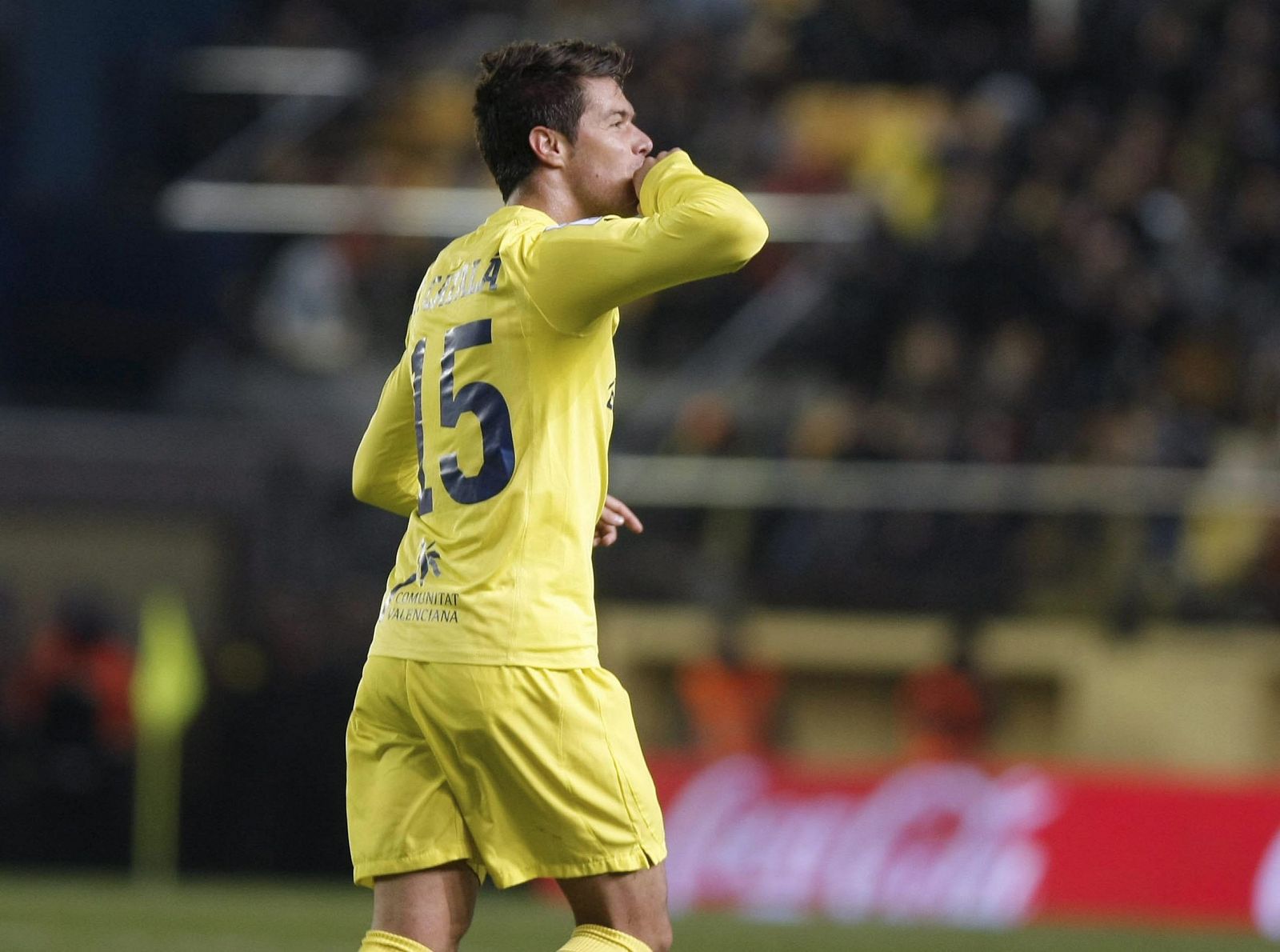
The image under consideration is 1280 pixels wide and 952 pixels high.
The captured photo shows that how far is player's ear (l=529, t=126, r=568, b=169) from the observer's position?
396 centimetres

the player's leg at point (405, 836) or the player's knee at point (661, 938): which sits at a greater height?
the player's leg at point (405, 836)

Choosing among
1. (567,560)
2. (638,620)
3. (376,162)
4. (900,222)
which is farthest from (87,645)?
(567,560)

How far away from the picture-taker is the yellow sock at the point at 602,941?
3.73 meters

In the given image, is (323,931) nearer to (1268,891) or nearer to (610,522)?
(1268,891)

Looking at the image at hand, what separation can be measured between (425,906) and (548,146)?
53.0 inches

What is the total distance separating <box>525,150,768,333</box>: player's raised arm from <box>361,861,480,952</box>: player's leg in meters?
0.97

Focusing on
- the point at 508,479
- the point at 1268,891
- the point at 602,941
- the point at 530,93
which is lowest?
the point at 602,941

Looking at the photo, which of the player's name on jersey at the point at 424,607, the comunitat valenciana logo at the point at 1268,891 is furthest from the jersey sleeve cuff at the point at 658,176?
the comunitat valenciana logo at the point at 1268,891

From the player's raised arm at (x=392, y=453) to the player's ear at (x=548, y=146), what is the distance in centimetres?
47

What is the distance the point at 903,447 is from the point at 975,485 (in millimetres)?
482

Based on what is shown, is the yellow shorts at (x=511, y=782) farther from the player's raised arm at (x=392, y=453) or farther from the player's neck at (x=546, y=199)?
Result: the player's neck at (x=546, y=199)

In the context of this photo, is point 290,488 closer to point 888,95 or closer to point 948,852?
point 948,852

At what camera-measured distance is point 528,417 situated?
12.6 ft

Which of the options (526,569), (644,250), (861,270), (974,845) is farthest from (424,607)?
(861,270)
